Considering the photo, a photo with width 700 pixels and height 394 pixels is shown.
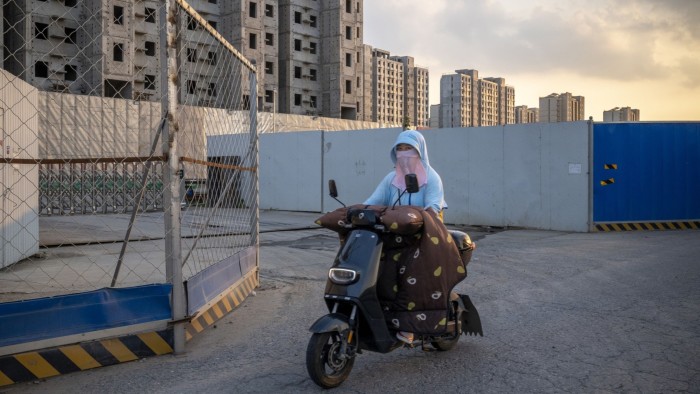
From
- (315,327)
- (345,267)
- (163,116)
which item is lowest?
(315,327)

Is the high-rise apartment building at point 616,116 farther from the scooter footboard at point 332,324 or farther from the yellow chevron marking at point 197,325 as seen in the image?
the scooter footboard at point 332,324

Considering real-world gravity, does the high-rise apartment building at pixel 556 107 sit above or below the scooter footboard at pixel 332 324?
above

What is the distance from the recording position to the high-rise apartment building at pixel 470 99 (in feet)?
334

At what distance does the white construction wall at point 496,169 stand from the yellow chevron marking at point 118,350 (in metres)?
13.2

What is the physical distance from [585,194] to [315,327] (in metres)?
13.2

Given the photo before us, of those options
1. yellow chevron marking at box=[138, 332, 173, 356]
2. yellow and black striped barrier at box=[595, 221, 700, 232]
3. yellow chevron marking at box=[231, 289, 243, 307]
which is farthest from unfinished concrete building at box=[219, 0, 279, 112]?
yellow chevron marking at box=[138, 332, 173, 356]

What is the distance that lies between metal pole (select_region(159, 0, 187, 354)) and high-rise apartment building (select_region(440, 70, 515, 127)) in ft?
312

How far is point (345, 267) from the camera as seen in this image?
4160 mm

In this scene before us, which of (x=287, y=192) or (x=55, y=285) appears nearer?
(x=55, y=285)

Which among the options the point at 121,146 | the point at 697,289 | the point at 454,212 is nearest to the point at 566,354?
the point at 697,289

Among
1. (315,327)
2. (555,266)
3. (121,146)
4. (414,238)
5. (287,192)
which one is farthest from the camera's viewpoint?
(121,146)

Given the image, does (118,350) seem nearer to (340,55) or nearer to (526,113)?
(340,55)

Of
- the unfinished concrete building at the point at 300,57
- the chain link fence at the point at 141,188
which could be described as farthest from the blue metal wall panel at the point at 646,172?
the unfinished concrete building at the point at 300,57

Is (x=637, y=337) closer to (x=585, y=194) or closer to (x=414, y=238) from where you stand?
(x=414, y=238)
